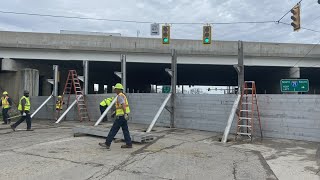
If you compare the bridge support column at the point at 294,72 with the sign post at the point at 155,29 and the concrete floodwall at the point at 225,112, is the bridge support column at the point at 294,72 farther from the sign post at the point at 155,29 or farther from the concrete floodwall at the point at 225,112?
the concrete floodwall at the point at 225,112

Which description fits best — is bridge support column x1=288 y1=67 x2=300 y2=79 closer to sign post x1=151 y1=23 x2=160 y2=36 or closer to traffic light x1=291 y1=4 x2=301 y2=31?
traffic light x1=291 y1=4 x2=301 y2=31

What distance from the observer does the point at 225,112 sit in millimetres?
14281

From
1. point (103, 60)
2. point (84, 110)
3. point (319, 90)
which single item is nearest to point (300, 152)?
point (84, 110)

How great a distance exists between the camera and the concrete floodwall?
11741mm

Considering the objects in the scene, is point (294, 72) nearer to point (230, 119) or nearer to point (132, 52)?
point (132, 52)

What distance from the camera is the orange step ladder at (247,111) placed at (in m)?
12.5

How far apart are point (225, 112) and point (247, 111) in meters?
1.77

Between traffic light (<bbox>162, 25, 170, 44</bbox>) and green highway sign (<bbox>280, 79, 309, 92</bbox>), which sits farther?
traffic light (<bbox>162, 25, 170, 44</bbox>)

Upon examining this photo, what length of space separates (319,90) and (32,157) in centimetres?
6003

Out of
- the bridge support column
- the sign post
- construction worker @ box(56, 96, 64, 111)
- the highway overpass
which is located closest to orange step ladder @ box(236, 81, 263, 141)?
the sign post

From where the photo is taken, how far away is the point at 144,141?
11.0 metres

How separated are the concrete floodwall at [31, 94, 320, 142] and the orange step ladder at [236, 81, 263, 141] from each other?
10.4 inches

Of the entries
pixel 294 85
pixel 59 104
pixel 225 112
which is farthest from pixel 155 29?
pixel 225 112

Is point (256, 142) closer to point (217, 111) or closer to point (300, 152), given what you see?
point (300, 152)
